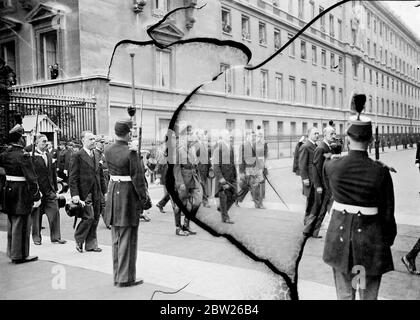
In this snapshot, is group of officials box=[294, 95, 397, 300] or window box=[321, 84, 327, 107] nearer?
window box=[321, 84, 327, 107]

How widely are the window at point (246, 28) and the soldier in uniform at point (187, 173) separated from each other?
58cm

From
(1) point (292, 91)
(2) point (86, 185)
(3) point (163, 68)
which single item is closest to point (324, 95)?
(1) point (292, 91)

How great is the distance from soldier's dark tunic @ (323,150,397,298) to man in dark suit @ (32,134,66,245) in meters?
4.31

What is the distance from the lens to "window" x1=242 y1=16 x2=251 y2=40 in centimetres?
229

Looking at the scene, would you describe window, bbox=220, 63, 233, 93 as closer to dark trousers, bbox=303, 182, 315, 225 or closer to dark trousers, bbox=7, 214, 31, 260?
dark trousers, bbox=303, 182, 315, 225

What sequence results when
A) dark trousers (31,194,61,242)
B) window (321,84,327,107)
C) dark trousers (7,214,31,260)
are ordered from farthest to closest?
1. dark trousers (31,194,61,242)
2. dark trousers (7,214,31,260)
3. window (321,84,327,107)

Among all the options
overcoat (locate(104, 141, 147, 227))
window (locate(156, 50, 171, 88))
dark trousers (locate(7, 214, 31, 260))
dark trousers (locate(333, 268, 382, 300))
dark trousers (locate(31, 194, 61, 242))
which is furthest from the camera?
dark trousers (locate(31, 194, 61, 242))

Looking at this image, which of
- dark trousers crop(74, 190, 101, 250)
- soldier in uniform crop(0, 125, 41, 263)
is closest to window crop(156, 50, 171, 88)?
soldier in uniform crop(0, 125, 41, 263)

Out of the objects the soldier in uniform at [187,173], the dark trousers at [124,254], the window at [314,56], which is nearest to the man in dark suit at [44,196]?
the dark trousers at [124,254]

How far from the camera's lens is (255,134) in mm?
2145

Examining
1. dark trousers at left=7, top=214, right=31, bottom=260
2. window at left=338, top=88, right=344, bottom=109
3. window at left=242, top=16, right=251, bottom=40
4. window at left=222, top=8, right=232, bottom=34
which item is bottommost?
dark trousers at left=7, top=214, right=31, bottom=260

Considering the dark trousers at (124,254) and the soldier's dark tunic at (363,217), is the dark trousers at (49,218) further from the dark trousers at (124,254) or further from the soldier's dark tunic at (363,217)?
the soldier's dark tunic at (363,217)

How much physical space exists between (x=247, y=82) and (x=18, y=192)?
137 inches
